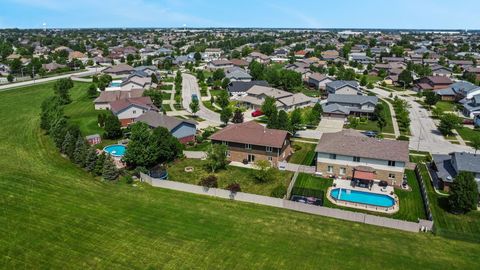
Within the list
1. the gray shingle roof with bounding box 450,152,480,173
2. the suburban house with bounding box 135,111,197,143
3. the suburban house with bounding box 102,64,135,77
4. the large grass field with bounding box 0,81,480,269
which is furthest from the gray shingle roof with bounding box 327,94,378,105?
the suburban house with bounding box 102,64,135,77

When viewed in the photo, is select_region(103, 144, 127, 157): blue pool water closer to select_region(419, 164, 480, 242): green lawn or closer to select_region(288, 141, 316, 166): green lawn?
select_region(288, 141, 316, 166): green lawn

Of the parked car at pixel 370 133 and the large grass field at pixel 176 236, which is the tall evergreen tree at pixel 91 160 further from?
the parked car at pixel 370 133

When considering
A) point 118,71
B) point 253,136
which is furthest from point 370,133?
point 118,71

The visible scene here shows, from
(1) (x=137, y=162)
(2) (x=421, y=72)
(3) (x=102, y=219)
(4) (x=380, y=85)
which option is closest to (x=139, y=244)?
(3) (x=102, y=219)

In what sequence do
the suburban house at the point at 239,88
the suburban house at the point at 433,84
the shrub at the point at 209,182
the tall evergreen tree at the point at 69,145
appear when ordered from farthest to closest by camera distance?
the suburban house at the point at 433,84 < the suburban house at the point at 239,88 < the tall evergreen tree at the point at 69,145 < the shrub at the point at 209,182

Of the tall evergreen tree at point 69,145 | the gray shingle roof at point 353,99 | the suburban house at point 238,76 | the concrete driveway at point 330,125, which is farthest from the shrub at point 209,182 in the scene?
the suburban house at point 238,76

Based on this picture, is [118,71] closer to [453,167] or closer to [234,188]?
[234,188]
